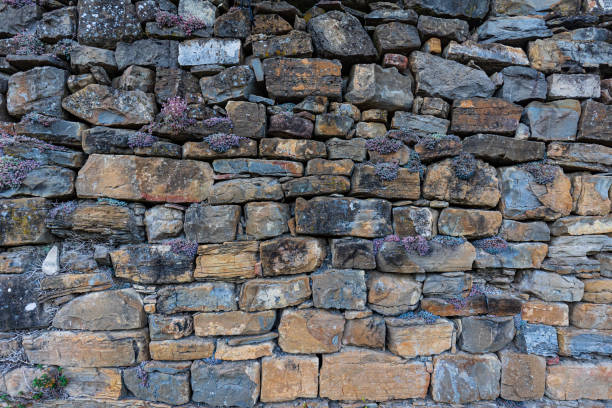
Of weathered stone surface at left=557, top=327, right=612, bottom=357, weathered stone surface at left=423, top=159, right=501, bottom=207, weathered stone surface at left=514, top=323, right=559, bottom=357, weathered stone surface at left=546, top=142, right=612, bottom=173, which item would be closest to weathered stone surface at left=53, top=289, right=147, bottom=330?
weathered stone surface at left=423, top=159, right=501, bottom=207

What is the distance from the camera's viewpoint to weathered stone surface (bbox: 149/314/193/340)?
290cm

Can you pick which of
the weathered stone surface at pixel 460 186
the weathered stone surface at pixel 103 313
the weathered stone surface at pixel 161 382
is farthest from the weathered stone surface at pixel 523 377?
the weathered stone surface at pixel 103 313

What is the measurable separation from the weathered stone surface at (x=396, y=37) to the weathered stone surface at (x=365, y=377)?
3.40 meters

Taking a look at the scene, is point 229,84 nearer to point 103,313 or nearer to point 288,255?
point 288,255

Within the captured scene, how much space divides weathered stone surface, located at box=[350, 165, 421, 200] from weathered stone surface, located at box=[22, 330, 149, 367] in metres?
2.81

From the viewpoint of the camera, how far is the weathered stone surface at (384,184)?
2.96 m

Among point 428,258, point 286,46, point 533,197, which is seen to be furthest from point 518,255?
point 286,46

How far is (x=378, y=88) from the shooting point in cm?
303

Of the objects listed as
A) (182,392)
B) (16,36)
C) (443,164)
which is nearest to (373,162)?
(443,164)

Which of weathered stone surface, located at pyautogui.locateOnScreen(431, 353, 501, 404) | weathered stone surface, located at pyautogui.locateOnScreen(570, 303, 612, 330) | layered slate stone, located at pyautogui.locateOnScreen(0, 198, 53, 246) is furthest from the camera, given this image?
weathered stone surface, located at pyautogui.locateOnScreen(570, 303, 612, 330)

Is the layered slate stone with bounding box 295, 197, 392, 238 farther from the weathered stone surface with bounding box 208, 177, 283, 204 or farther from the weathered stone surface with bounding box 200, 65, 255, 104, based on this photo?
the weathered stone surface with bounding box 200, 65, 255, 104

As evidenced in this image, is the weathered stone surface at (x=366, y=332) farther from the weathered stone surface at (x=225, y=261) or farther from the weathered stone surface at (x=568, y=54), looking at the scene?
the weathered stone surface at (x=568, y=54)

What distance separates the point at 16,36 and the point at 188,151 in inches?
96.8

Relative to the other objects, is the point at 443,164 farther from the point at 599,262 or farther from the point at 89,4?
the point at 89,4
